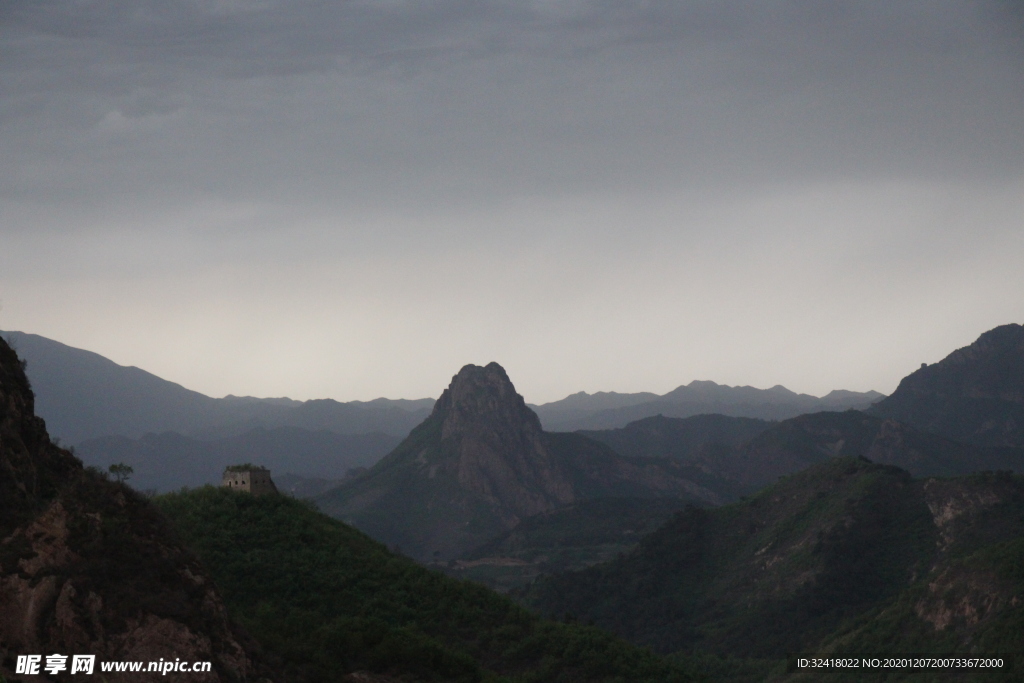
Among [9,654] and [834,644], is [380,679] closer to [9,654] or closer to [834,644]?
[9,654]

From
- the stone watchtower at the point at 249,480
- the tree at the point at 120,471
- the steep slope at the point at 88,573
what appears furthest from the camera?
the stone watchtower at the point at 249,480

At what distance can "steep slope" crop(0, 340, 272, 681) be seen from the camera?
48969 millimetres

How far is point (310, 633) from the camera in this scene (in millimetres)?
74625

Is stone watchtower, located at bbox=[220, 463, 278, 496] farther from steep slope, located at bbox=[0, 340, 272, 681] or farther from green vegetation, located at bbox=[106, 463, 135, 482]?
steep slope, located at bbox=[0, 340, 272, 681]

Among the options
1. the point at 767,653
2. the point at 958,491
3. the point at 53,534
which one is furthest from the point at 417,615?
the point at 958,491

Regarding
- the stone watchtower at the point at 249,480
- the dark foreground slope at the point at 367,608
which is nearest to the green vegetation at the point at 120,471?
the dark foreground slope at the point at 367,608

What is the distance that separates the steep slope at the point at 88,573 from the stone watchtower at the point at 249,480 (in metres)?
46.1

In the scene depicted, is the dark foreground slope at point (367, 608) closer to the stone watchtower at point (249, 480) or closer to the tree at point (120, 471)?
the stone watchtower at point (249, 480)

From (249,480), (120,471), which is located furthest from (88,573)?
(249,480)

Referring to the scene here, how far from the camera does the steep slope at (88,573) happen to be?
49.0 meters

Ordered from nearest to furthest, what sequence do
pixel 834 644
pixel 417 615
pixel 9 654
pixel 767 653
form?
pixel 9 654 < pixel 417 615 < pixel 834 644 < pixel 767 653

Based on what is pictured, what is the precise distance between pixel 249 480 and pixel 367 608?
25.3 metres

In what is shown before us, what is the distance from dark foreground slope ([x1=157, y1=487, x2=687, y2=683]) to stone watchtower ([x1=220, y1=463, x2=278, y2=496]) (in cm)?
227

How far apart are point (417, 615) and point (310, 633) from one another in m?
17.9
